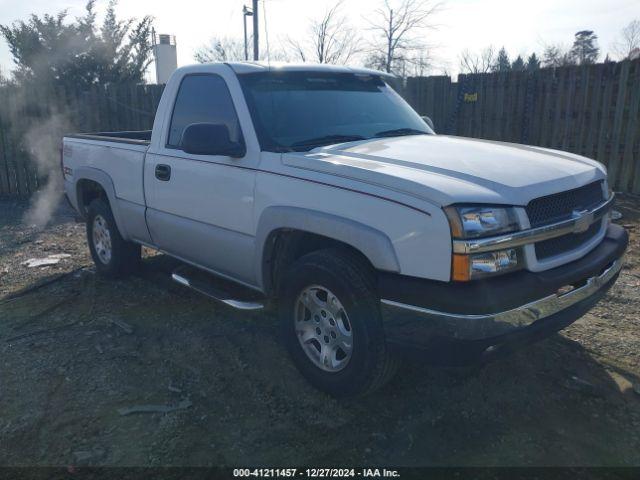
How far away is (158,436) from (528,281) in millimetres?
2150

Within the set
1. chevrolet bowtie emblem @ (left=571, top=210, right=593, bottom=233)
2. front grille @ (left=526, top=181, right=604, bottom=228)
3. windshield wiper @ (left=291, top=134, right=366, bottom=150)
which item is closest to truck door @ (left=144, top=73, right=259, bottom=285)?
windshield wiper @ (left=291, top=134, right=366, bottom=150)

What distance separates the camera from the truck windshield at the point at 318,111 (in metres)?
3.79

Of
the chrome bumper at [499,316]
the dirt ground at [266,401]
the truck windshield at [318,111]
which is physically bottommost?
the dirt ground at [266,401]

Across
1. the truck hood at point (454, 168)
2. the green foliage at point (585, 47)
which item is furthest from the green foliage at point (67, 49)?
the green foliage at point (585, 47)

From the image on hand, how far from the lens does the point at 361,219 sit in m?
2.96

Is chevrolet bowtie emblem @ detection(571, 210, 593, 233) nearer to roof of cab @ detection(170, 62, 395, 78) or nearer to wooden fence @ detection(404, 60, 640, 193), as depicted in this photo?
roof of cab @ detection(170, 62, 395, 78)

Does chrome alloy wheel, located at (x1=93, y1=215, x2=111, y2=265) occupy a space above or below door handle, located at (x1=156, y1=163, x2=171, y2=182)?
below

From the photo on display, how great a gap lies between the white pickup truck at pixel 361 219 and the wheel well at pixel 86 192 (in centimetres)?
116

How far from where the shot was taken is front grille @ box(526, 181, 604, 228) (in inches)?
114

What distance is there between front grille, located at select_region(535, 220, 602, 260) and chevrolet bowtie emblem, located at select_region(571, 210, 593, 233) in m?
0.06

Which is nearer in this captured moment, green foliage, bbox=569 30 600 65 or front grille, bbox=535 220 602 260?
front grille, bbox=535 220 602 260

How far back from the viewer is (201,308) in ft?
16.0

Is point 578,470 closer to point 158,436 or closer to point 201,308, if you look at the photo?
point 158,436

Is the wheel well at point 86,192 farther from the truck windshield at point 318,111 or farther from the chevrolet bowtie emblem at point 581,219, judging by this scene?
the chevrolet bowtie emblem at point 581,219
